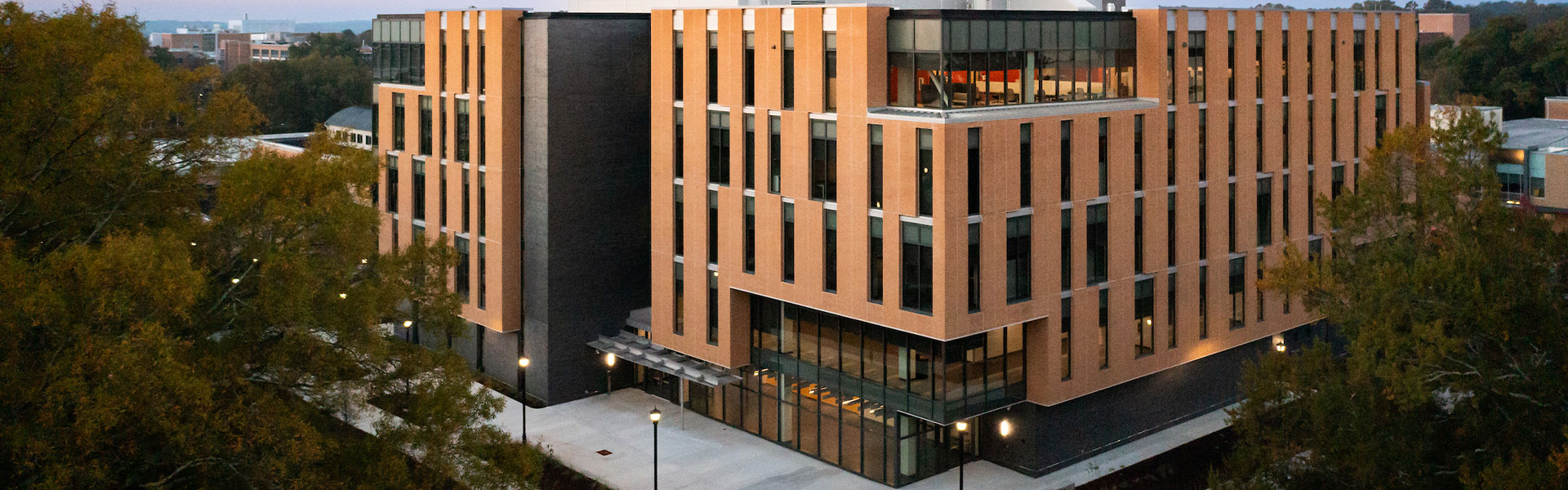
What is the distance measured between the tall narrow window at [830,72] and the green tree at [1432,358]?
10830 millimetres

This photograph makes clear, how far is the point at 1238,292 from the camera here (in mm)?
36656

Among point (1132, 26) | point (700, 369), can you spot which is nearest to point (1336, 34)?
point (1132, 26)

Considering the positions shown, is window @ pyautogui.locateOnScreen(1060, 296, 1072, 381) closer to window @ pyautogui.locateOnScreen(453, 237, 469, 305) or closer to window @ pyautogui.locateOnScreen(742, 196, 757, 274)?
window @ pyautogui.locateOnScreen(742, 196, 757, 274)

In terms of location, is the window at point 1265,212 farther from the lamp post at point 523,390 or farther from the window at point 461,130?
the window at point 461,130

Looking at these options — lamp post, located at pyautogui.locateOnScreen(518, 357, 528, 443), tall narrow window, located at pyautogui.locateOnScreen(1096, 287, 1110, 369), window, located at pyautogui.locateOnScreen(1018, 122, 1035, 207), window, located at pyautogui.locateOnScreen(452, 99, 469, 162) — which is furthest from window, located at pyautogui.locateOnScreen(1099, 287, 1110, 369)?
window, located at pyautogui.locateOnScreen(452, 99, 469, 162)

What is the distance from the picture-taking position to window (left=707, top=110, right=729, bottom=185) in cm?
3409

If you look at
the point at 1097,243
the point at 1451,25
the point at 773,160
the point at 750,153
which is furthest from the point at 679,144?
the point at 1451,25

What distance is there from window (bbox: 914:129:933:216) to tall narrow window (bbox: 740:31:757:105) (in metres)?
5.45

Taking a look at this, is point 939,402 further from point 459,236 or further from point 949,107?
point 459,236

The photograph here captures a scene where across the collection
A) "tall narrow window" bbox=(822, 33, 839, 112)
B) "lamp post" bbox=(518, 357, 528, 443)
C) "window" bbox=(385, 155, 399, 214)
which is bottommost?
"lamp post" bbox=(518, 357, 528, 443)

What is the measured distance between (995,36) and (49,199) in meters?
19.6

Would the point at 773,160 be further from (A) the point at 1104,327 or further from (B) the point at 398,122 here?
(B) the point at 398,122

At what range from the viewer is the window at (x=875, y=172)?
29913mm

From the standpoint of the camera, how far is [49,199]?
1856 cm
